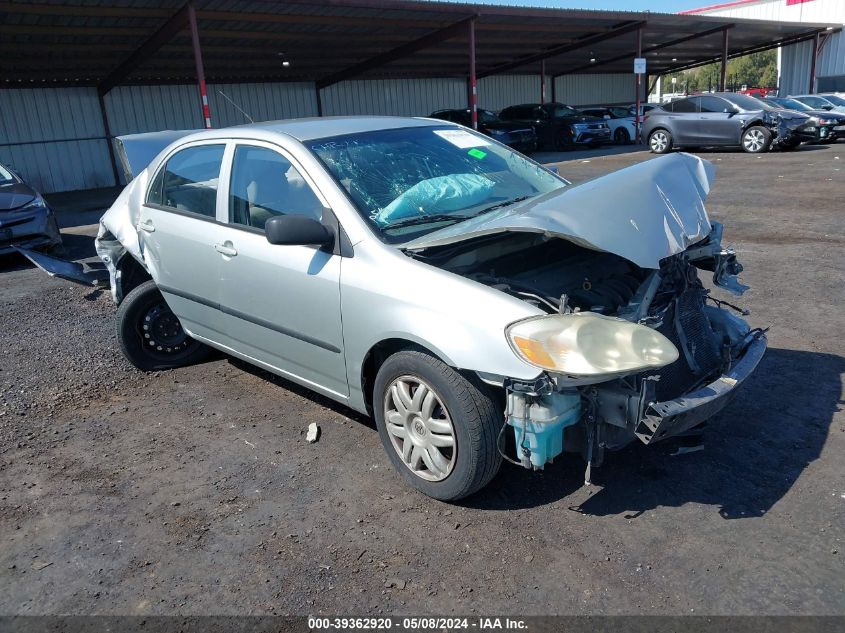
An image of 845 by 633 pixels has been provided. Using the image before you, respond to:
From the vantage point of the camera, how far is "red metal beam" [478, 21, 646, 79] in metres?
23.9

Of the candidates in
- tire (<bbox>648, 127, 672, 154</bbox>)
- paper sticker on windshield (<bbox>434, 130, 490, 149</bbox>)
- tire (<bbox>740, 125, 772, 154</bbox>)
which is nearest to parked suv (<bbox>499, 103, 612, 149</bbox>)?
tire (<bbox>648, 127, 672, 154</bbox>)

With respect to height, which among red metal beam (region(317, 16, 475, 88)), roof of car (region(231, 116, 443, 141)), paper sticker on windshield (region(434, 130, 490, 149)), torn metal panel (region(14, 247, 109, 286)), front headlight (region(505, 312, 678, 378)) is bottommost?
torn metal panel (region(14, 247, 109, 286))

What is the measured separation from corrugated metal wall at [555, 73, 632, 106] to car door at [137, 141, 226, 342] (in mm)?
32691

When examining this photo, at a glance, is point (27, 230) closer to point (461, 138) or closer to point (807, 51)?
point (461, 138)

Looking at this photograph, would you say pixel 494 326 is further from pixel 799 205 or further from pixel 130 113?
pixel 130 113

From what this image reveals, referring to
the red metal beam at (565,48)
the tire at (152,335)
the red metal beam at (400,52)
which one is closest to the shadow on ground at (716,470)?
the tire at (152,335)

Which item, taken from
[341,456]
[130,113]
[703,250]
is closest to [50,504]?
[341,456]

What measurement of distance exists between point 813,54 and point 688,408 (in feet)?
117

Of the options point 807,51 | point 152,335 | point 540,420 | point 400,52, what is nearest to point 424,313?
point 540,420

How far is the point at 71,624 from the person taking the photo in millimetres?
2613

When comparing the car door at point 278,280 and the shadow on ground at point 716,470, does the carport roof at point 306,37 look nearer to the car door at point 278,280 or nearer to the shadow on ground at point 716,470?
the car door at point 278,280

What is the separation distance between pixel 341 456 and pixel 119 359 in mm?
2581

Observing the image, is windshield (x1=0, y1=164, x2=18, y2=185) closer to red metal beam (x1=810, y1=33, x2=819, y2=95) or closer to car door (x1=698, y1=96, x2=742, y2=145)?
car door (x1=698, y1=96, x2=742, y2=145)

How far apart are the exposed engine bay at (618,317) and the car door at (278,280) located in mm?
623
